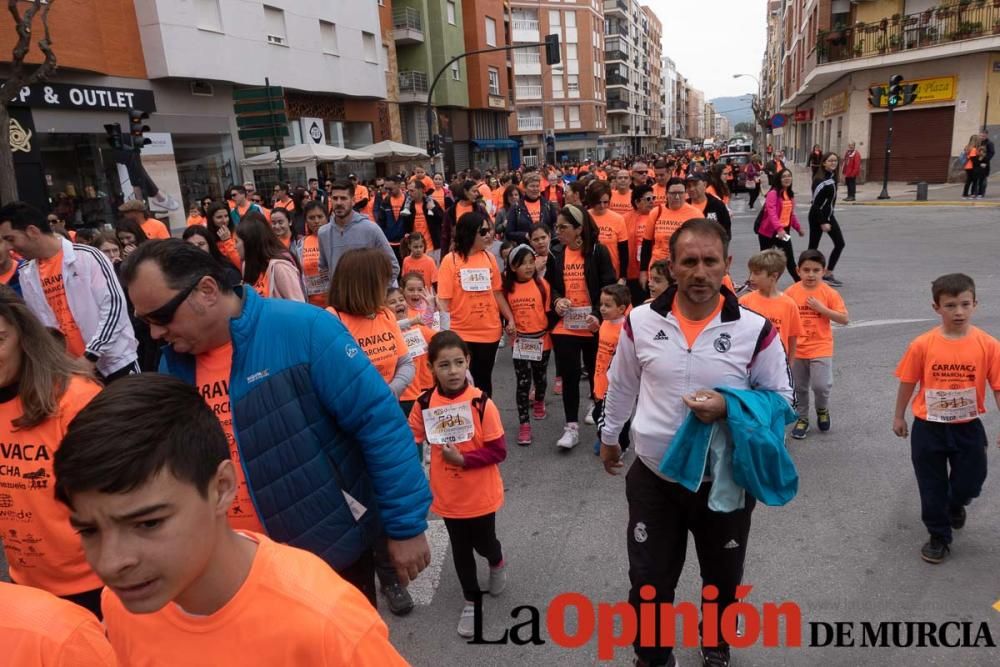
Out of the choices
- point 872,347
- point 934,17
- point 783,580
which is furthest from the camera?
point 934,17

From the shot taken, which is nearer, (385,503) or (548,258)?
(385,503)

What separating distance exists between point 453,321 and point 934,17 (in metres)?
30.1

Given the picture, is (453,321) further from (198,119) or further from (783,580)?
(198,119)

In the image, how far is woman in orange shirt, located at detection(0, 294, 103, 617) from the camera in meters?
2.36

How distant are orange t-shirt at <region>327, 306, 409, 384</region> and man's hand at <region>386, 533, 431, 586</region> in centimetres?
193

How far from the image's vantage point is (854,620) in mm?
3203

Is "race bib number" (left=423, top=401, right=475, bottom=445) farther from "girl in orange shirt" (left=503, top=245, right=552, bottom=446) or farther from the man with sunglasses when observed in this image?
the man with sunglasses

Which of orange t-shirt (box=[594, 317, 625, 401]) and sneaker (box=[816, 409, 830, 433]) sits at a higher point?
orange t-shirt (box=[594, 317, 625, 401])

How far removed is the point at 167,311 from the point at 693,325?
195cm

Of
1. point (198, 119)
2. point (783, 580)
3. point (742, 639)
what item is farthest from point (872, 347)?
point (198, 119)

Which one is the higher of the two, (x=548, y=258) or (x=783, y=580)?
(x=548, y=258)

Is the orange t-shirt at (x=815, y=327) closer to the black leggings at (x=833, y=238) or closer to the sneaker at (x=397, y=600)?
the sneaker at (x=397, y=600)

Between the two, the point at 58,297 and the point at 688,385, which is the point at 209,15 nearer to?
the point at 58,297

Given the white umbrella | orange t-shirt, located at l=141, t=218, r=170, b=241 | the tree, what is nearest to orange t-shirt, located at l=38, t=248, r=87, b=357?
orange t-shirt, located at l=141, t=218, r=170, b=241
